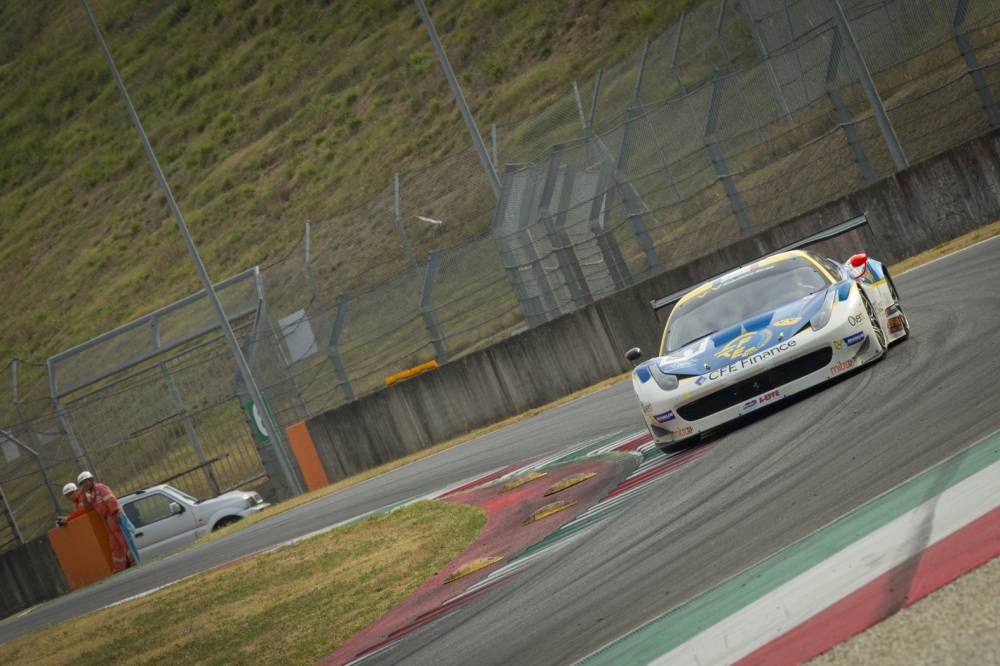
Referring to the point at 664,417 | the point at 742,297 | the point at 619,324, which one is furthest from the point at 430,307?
the point at 664,417

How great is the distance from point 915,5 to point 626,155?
18.7 ft

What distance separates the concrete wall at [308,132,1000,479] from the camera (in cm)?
1919

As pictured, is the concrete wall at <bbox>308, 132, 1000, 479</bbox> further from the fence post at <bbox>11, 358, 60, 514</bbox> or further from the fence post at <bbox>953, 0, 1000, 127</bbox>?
the fence post at <bbox>11, 358, 60, 514</bbox>

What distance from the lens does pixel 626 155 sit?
20656mm

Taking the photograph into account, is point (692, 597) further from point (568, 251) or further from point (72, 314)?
point (72, 314)

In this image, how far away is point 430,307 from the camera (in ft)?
72.8

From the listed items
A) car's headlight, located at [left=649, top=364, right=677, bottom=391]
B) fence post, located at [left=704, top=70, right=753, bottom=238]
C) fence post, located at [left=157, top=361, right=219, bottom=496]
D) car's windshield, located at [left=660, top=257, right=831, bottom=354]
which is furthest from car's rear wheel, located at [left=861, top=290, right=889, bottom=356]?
fence post, located at [left=157, top=361, right=219, bottom=496]

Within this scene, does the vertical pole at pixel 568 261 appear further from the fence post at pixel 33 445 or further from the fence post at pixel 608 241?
the fence post at pixel 33 445

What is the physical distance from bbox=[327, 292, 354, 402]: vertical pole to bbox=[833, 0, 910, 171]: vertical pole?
8412 mm

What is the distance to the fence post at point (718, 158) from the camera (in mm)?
19906

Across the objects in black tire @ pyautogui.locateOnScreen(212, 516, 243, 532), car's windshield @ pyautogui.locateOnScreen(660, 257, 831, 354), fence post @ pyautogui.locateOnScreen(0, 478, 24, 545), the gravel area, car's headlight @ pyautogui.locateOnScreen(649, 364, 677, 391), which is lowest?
the gravel area

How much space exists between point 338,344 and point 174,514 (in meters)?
4.43

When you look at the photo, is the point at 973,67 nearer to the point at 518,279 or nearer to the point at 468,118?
the point at 518,279

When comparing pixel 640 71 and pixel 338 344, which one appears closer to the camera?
pixel 338 344
